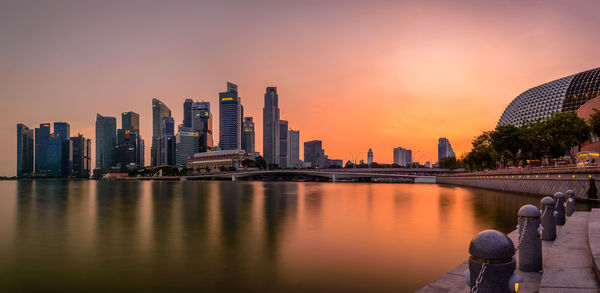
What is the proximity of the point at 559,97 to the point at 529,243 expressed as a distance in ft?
621

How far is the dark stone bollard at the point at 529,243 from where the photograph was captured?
8.78 m

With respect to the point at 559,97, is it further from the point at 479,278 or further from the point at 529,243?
the point at 479,278

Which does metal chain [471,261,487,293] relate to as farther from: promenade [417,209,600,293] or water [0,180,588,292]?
water [0,180,588,292]

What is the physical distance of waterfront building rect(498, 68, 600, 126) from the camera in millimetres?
147500

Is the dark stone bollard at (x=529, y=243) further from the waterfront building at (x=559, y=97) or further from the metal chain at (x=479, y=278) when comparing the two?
the waterfront building at (x=559, y=97)

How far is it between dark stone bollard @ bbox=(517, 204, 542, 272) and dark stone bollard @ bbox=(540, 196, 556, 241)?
317 centimetres

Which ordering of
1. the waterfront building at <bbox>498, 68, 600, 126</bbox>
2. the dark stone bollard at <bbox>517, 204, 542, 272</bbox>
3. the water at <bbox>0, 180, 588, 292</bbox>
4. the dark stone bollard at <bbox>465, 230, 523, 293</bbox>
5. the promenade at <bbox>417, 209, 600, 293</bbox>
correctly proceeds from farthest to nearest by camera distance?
the waterfront building at <bbox>498, 68, 600, 126</bbox> < the water at <bbox>0, 180, 588, 292</bbox> < the dark stone bollard at <bbox>517, 204, 542, 272</bbox> < the promenade at <bbox>417, 209, 600, 293</bbox> < the dark stone bollard at <bbox>465, 230, 523, 293</bbox>

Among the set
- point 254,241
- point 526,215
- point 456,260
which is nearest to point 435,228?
point 456,260

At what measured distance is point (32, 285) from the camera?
12648 millimetres

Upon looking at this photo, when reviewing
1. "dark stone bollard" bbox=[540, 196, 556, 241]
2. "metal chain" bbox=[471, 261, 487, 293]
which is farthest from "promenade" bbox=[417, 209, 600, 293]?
"metal chain" bbox=[471, 261, 487, 293]

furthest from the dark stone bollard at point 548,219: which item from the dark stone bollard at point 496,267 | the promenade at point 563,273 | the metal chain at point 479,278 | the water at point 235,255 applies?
the metal chain at point 479,278

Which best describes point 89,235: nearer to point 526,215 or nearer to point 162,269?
point 162,269

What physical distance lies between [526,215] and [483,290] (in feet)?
13.8

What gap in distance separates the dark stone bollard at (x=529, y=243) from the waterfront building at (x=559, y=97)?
482ft
